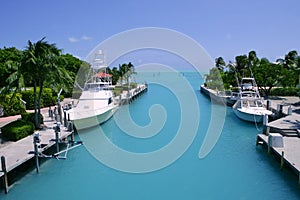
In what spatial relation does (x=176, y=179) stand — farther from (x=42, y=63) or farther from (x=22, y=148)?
(x=42, y=63)

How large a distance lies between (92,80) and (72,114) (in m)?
7.15

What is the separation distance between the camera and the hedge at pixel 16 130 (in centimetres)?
1734

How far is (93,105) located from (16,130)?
29.4 feet

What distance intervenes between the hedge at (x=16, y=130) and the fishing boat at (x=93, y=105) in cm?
442

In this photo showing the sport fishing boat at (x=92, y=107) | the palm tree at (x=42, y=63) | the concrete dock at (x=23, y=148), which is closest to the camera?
the concrete dock at (x=23, y=148)

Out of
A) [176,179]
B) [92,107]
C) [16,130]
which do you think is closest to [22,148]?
[16,130]

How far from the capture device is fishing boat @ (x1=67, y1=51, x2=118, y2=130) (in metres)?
23.2

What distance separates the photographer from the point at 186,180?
48.2ft

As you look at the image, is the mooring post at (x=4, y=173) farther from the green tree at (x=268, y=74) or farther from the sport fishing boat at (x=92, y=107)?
the green tree at (x=268, y=74)

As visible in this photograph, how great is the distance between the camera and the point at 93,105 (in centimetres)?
2566

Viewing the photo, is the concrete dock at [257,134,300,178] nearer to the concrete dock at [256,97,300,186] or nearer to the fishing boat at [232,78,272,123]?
the concrete dock at [256,97,300,186]

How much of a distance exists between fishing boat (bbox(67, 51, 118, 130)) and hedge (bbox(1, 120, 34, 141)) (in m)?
4.42

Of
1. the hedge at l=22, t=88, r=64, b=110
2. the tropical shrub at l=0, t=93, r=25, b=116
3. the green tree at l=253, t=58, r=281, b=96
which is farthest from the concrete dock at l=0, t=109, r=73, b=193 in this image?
the green tree at l=253, t=58, r=281, b=96

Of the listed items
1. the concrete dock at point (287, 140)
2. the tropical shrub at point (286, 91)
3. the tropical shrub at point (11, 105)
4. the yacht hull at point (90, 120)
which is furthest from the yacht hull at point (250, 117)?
the tropical shrub at point (11, 105)
